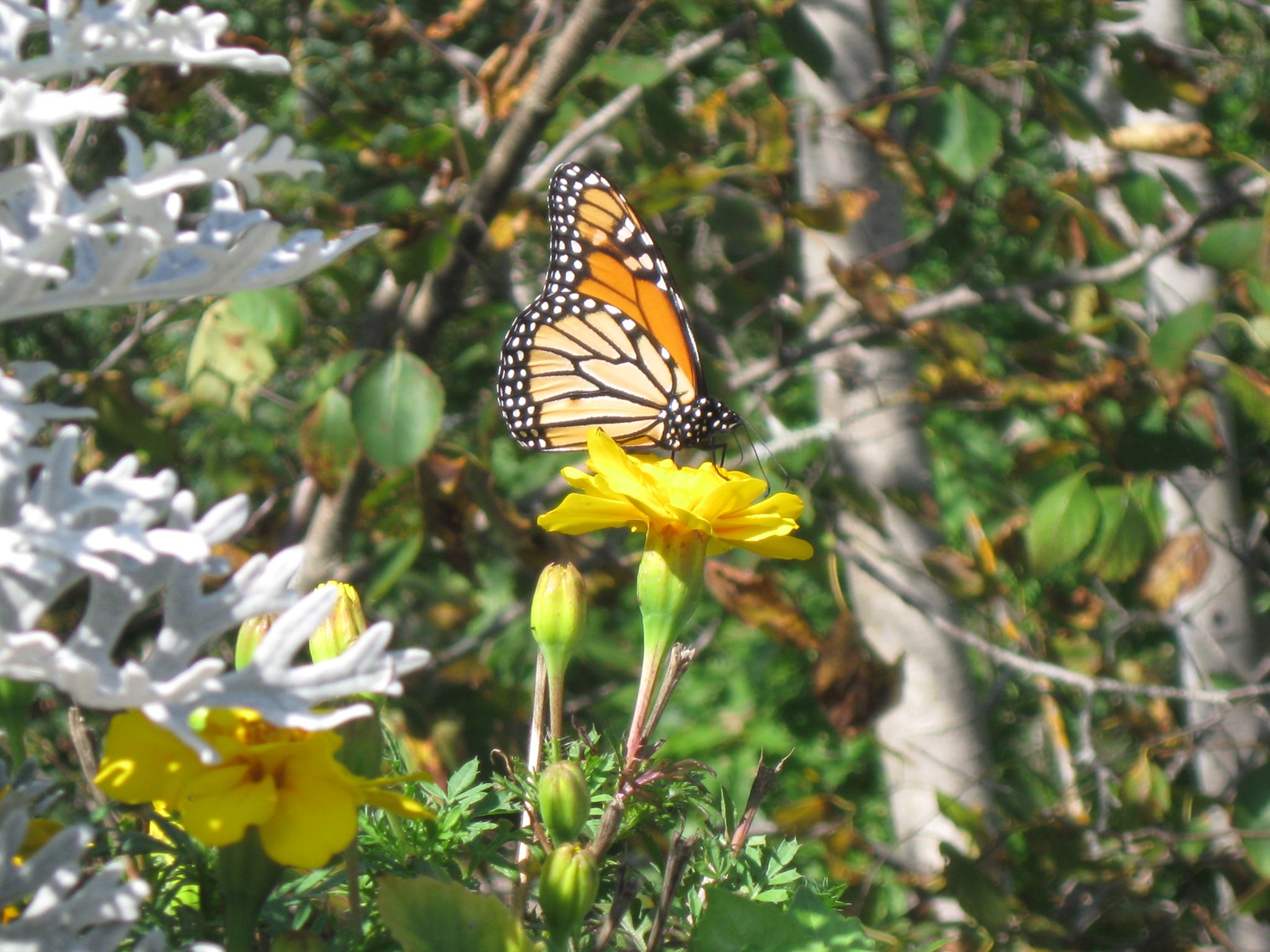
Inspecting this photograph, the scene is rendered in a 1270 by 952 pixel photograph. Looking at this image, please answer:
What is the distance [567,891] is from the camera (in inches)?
17.9

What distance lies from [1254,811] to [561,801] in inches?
57.8

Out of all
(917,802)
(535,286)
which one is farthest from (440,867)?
(535,286)

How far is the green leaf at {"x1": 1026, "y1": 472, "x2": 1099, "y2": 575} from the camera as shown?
154 centimetres

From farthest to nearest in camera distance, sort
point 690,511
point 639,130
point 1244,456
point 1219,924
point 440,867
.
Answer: point 1244,456, point 1219,924, point 639,130, point 690,511, point 440,867

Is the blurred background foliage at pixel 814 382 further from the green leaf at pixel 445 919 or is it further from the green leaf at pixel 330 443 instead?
the green leaf at pixel 445 919

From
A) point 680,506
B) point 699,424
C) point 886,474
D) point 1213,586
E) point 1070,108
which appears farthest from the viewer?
point 1213,586

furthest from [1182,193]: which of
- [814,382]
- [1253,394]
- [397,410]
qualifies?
[397,410]

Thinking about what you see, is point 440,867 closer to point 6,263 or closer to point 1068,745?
point 6,263

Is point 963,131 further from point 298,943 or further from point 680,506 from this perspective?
point 298,943

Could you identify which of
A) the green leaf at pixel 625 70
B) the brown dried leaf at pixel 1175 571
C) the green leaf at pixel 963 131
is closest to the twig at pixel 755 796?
the green leaf at pixel 625 70

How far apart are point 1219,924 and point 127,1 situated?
2198 millimetres

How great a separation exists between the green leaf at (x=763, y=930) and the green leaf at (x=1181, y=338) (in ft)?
3.90

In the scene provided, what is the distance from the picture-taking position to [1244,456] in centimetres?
226

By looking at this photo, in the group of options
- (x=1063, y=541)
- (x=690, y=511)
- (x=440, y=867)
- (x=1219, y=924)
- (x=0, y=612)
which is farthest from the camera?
(x=1219, y=924)
